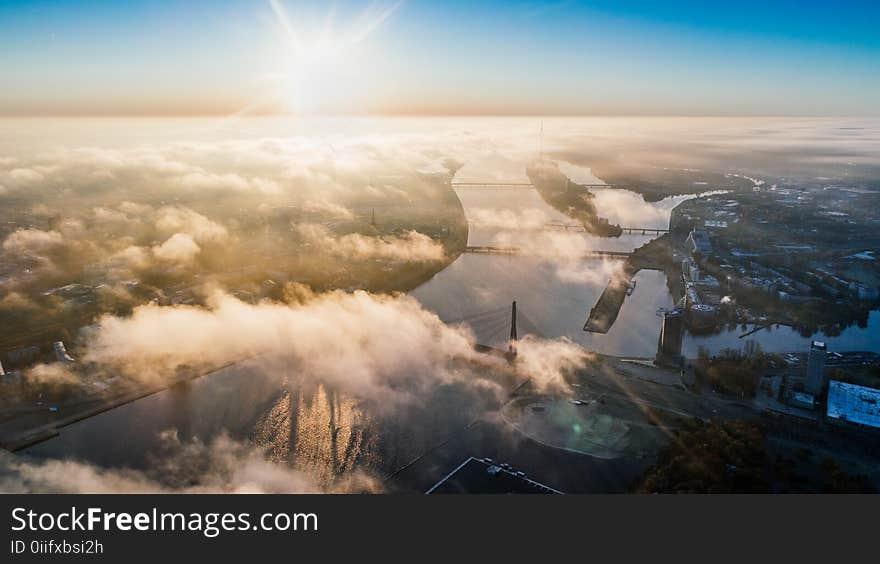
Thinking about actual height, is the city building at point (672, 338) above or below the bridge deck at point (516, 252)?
below

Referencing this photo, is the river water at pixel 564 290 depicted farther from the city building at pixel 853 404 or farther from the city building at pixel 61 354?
the city building at pixel 61 354

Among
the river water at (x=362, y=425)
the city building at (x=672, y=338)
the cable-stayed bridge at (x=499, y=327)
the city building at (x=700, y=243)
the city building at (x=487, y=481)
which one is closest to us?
the city building at (x=487, y=481)

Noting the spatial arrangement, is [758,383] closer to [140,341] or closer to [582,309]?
[582,309]

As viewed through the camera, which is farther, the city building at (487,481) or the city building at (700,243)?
the city building at (700,243)

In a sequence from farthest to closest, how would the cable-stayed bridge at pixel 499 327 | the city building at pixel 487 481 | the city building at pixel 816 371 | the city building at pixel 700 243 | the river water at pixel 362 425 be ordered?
the city building at pixel 700 243 < the cable-stayed bridge at pixel 499 327 < the city building at pixel 816 371 < the river water at pixel 362 425 < the city building at pixel 487 481

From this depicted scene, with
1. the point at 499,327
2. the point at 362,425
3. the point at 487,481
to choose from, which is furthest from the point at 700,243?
the point at 487,481

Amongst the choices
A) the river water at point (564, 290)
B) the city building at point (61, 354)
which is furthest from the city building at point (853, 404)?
the city building at point (61, 354)

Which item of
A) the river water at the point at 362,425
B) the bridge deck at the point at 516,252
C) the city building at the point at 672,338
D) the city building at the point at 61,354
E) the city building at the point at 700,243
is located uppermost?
the city building at the point at 700,243

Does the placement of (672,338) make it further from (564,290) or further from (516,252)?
(516,252)
